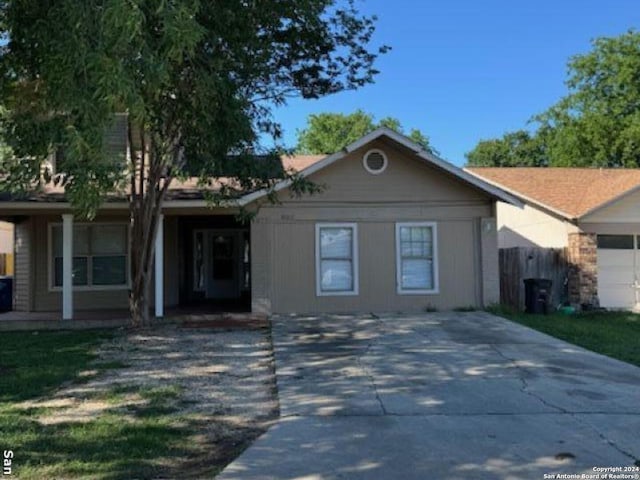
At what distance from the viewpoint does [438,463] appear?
545cm

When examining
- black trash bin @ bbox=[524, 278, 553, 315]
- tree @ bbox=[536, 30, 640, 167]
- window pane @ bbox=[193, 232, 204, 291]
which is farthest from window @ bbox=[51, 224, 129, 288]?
tree @ bbox=[536, 30, 640, 167]

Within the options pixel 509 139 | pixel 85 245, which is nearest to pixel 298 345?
pixel 85 245

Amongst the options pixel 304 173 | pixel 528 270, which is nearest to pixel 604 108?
pixel 528 270

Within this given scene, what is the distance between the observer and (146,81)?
5.15 m

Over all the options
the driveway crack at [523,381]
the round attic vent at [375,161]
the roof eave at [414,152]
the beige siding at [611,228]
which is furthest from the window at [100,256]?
the beige siding at [611,228]

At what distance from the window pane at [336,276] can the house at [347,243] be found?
2 centimetres

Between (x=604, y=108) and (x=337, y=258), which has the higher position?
(x=604, y=108)

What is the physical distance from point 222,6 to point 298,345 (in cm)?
567

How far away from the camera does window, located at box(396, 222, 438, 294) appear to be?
53.0 feet

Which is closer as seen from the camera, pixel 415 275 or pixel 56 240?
pixel 415 275

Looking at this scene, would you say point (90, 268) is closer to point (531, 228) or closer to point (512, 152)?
point (531, 228)

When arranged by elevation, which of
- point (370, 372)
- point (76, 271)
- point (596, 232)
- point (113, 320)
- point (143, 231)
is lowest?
point (370, 372)

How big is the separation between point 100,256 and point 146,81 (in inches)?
506

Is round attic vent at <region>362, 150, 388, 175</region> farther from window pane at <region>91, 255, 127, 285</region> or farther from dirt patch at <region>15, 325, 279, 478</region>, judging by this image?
window pane at <region>91, 255, 127, 285</region>
